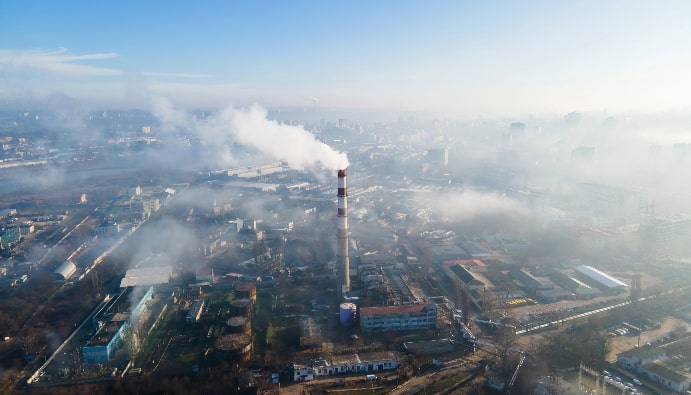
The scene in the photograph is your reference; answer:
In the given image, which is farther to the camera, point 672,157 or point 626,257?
point 672,157

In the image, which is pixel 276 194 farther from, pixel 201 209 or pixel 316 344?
pixel 316 344

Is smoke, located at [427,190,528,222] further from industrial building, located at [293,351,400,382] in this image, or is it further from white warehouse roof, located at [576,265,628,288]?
industrial building, located at [293,351,400,382]

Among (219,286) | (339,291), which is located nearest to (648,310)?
(339,291)

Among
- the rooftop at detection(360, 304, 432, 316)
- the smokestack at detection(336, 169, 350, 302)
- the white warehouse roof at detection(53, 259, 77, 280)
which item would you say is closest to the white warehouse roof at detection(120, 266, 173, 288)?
the white warehouse roof at detection(53, 259, 77, 280)

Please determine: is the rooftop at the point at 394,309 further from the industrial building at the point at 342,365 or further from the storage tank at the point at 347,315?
the industrial building at the point at 342,365

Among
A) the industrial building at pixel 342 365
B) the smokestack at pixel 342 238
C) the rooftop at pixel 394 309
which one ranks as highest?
the smokestack at pixel 342 238

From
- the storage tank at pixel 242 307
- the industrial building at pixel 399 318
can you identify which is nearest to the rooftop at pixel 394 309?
the industrial building at pixel 399 318

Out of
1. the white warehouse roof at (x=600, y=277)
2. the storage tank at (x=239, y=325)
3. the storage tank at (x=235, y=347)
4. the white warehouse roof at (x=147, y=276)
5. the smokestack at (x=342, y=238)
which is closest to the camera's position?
the storage tank at (x=235, y=347)
